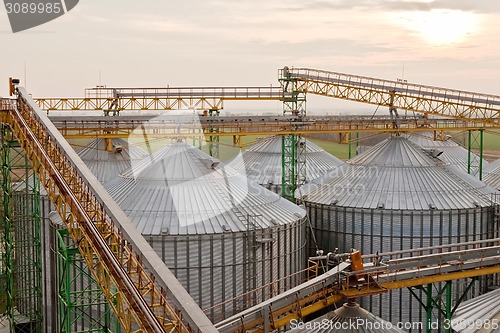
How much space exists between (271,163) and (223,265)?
75.3 ft

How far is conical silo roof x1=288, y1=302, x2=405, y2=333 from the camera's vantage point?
20.4 metres

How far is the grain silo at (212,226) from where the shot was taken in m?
25.0

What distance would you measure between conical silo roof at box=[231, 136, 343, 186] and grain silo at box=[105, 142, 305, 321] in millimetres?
16123

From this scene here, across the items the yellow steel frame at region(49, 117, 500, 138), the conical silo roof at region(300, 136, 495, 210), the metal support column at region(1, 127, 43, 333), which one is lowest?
the metal support column at region(1, 127, 43, 333)

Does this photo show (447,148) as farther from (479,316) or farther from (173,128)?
(479,316)

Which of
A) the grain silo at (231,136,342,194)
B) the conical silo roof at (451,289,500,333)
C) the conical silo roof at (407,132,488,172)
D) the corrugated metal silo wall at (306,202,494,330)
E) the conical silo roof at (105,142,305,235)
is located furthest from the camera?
the conical silo roof at (407,132,488,172)

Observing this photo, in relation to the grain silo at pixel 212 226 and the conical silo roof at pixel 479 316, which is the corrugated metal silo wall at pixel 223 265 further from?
the conical silo roof at pixel 479 316

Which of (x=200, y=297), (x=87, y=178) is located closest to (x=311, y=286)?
(x=200, y=297)

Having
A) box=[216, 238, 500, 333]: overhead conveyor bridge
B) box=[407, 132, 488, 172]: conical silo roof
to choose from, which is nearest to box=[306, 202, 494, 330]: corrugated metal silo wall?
box=[216, 238, 500, 333]: overhead conveyor bridge

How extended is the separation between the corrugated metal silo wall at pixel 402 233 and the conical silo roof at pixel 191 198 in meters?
4.19

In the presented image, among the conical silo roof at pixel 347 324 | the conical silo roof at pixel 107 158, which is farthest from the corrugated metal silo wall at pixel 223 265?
the conical silo roof at pixel 107 158

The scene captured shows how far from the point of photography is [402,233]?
3209cm

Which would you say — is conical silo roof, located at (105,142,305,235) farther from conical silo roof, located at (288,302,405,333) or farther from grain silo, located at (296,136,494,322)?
conical silo roof, located at (288,302,405,333)

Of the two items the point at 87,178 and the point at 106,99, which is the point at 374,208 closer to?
the point at 87,178
